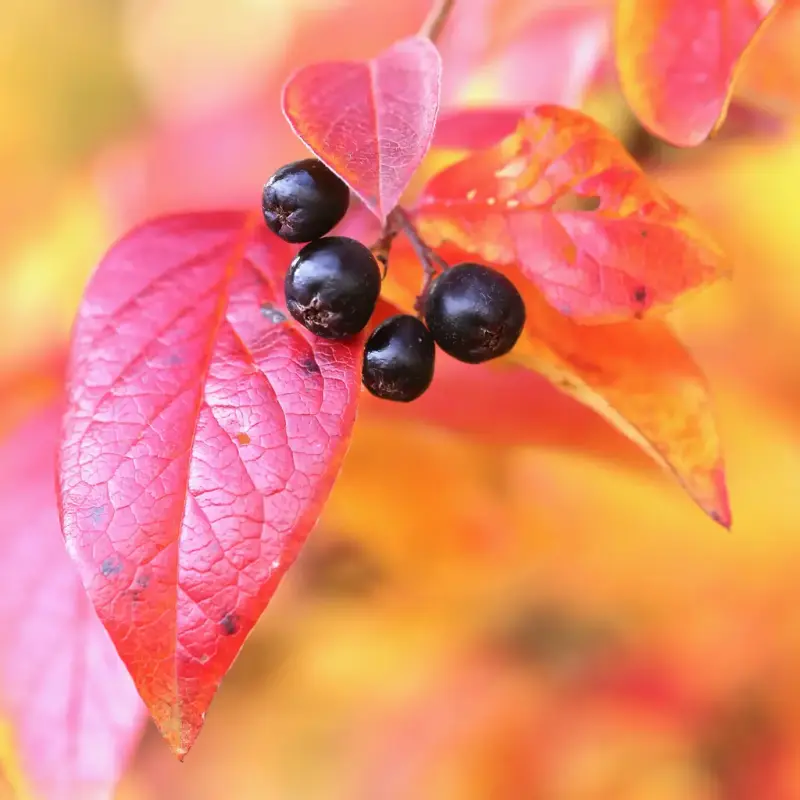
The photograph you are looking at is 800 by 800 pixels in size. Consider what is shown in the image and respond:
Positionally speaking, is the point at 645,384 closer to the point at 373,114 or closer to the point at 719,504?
the point at 719,504

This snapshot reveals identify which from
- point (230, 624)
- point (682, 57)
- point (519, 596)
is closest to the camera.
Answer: point (230, 624)

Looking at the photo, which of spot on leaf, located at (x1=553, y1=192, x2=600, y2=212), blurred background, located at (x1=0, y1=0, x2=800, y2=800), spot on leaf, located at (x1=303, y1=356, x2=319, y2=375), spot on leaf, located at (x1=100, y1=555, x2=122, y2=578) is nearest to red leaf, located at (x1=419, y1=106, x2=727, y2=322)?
spot on leaf, located at (x1=553, y1=192, x2=600, y2=212)

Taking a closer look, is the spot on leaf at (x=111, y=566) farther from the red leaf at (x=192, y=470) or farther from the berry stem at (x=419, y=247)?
the berry stem at (x=419, y=247)

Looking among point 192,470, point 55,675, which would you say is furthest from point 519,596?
point 192,470

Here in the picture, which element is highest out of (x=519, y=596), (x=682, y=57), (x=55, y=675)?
(x=682, y=57)

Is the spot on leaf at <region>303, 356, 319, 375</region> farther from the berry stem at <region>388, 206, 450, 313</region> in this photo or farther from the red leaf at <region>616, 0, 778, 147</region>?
the red leaf at <region>616, 0, 778, 147</region>

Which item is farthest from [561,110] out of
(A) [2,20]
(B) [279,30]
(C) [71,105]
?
(A) [2,20]

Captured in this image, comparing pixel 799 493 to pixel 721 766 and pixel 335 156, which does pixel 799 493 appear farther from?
pixel 335 156

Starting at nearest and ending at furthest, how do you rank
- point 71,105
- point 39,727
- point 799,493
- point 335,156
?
point 335,156 < point 39,727 < point 799,493 < point 71,105
